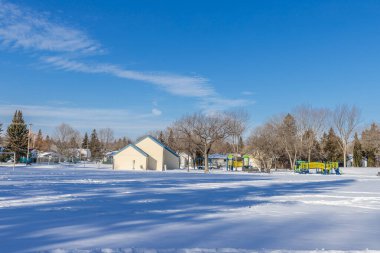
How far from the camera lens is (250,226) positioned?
896 cm

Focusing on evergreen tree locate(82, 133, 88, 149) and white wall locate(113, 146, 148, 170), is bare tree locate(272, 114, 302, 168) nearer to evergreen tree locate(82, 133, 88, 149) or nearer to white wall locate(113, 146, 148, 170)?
white wall locate(113, 146, 148, 170)

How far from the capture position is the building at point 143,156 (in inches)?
2331

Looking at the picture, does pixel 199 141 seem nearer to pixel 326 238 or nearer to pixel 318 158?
pixel 318 158

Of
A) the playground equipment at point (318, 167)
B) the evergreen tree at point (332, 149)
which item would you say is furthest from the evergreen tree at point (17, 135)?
the evergreen tree at point (332, 149)

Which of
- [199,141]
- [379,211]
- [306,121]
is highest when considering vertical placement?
[306,121]

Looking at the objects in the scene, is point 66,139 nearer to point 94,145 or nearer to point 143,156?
point 94,145

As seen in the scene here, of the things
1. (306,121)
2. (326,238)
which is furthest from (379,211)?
(306,121)

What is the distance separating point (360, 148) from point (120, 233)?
7936 cm

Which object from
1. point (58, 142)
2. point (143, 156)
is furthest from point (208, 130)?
point (58, 142)

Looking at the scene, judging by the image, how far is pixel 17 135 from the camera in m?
68.7

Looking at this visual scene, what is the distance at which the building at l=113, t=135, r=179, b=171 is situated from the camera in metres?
59.2

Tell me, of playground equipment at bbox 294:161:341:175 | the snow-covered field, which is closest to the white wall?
playground equipment at bbox 294:161:341:175

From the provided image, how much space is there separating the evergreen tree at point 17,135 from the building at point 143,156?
22.0 metres

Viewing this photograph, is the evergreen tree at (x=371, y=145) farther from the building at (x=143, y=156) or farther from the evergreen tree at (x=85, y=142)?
the evergreen tree at (x=85, y=142)
